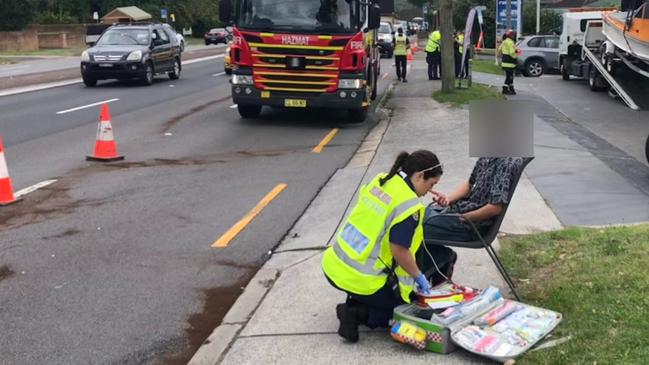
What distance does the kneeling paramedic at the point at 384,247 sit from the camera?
4.57 m

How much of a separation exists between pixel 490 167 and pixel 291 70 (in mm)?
9535

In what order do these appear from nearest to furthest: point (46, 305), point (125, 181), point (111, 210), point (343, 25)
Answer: point (46, 305) → point (111, 210) → point (125, 181) → point (343, 25)

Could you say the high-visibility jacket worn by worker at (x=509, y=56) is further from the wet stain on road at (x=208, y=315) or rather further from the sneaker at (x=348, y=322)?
the sneaker at (x=348, y=322)

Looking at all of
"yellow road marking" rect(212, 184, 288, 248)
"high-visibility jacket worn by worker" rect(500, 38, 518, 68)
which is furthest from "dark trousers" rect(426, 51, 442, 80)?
"yellow road marking" rect(212, 184, 288, 248)

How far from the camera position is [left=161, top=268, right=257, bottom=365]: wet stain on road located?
4969mm

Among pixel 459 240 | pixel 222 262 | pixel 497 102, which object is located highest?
pixel 497 102

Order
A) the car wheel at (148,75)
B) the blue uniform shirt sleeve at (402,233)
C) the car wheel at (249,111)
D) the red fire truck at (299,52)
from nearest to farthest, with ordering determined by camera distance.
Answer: the blue uniform shirt sleeve at (402,233), the red fire truck at (299,52), the car wheel at (249,111), the car wheel at (148,75)

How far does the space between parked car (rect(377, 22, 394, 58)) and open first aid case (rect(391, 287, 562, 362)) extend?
38.2 metres

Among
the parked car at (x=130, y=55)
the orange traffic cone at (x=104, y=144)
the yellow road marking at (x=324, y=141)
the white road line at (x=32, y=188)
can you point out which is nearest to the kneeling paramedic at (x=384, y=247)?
the white road line at (x=32, y=188)

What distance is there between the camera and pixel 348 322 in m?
4.70

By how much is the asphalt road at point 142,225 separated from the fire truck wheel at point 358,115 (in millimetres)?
245

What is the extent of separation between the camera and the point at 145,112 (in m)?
17.8

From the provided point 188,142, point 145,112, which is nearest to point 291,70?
point 188,142

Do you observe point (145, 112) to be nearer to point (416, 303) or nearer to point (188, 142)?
point (188, 142)
